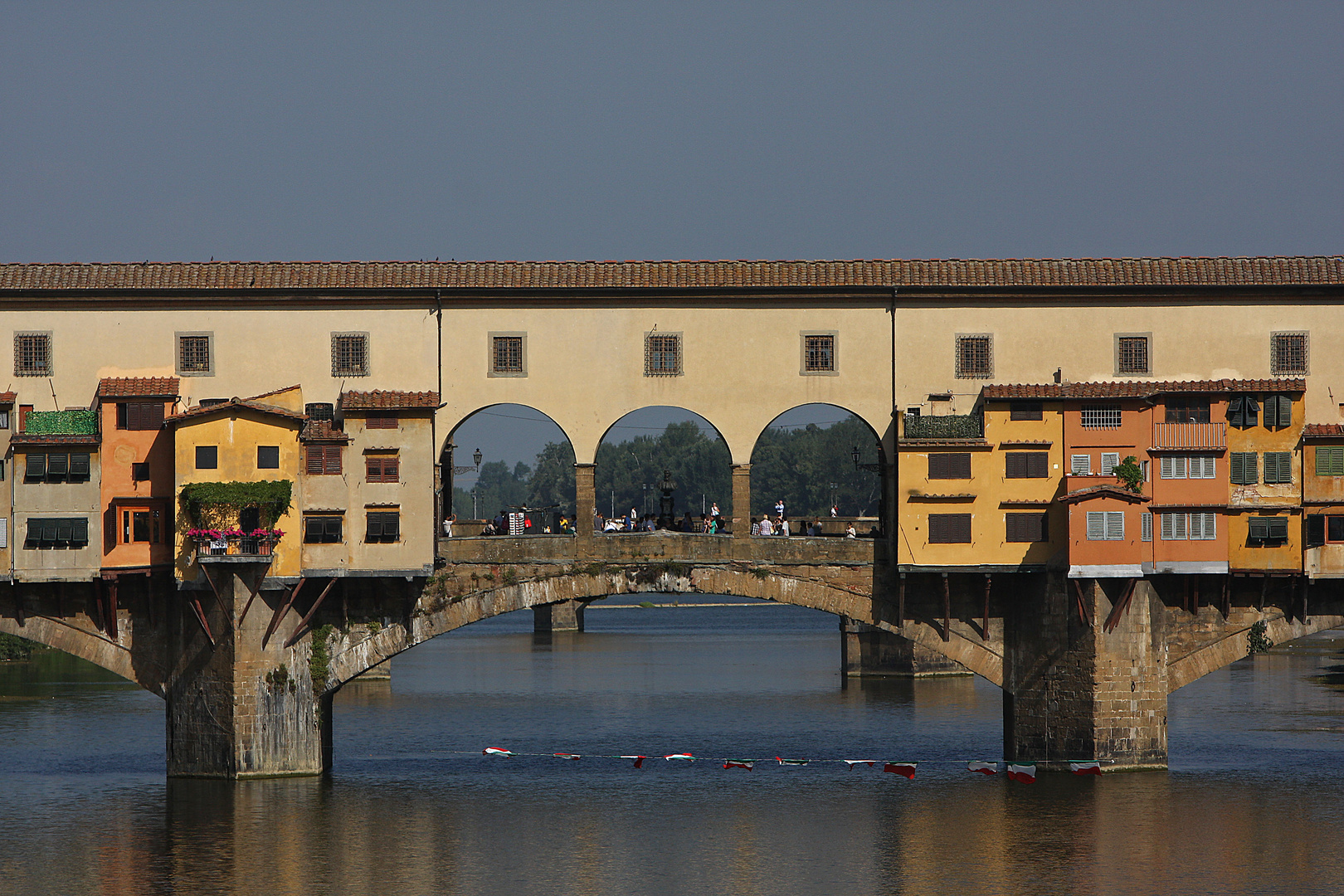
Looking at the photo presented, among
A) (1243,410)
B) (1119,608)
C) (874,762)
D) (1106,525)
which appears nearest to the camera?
(1106,525)

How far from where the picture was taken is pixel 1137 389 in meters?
43.8

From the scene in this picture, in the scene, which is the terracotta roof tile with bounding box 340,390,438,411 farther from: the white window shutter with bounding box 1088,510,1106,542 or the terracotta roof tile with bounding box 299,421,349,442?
the white window shutter with bounding box 1088,510,1106,542

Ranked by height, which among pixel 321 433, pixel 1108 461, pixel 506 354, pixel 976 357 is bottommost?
pixel 1108 461

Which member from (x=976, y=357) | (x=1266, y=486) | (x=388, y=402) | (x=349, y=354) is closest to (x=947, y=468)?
(x=976, y=357)

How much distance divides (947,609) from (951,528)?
91.2 inches

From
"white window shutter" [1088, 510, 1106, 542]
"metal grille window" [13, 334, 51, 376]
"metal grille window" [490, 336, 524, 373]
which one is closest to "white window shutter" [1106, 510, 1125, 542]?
Answer: "white window shutter" [1088, 510, 1106, 542]

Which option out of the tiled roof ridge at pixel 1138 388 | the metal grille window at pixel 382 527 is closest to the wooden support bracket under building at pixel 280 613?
the metal grille window at pixel 382 527

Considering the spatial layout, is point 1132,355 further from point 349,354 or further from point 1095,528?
point 349,354

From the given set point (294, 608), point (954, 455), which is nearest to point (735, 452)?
point (954, 455)

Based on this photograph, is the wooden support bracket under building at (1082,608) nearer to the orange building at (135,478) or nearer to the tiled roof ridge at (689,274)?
the tiled roof ridge at (689,274)

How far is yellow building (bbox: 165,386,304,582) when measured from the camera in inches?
1682

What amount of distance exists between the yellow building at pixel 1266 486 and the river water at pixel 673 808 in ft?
21.0

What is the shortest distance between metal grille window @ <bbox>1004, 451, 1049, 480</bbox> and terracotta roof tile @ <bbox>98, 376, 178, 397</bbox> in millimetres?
23039

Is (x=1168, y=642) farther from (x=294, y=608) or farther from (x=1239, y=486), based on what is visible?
(x=294, y=608)
